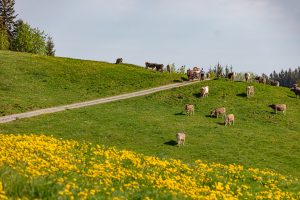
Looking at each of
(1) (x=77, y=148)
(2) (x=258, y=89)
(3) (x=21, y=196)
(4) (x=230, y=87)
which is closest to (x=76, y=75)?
(4) (x=230, y=87)

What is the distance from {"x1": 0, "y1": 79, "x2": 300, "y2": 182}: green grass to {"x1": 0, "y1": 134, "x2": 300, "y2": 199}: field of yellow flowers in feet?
42.7

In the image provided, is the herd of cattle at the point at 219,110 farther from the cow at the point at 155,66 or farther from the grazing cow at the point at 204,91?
the cow at the point at 155,66

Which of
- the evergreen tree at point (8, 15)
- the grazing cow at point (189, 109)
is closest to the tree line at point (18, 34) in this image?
the evergreen tree at point (8, 15)

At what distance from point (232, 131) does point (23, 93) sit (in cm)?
2893

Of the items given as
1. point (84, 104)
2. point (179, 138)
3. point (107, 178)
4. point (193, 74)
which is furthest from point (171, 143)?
point (193, 74)

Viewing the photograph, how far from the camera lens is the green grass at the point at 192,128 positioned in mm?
37428

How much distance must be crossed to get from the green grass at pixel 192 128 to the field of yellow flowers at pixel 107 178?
42.7 ft

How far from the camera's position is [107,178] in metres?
14.3

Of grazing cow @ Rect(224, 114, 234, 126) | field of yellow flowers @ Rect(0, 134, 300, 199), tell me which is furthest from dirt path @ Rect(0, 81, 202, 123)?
field of yellow flowers @ Rect(0, 134, 300, 199)

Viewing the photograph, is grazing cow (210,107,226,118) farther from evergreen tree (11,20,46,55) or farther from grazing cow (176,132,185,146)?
evergreen tree (11,20,46,55)

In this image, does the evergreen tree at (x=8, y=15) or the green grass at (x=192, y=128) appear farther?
the evergreen tree at (x=8, y=15)

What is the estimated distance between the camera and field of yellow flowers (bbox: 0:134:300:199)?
1177cm

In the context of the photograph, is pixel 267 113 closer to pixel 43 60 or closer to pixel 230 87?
pixel 230 87

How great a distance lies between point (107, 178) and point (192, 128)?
31333 millimetres
